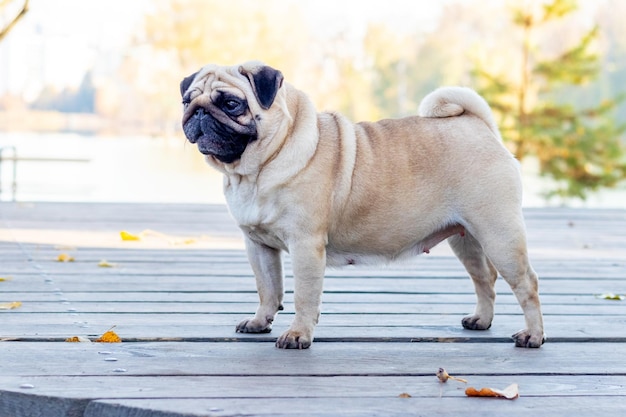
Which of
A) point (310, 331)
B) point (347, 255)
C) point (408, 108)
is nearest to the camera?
point (310, 331)

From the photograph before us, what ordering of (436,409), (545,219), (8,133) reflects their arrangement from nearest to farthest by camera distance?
(436,409)
(545,219)
(8,133)

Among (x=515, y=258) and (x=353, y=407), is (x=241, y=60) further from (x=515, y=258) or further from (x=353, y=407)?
(x=353, y=407)

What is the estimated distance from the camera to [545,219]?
761 centimetres

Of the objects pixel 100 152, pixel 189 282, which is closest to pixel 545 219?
pixel 189 282

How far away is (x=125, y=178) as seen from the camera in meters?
20.2

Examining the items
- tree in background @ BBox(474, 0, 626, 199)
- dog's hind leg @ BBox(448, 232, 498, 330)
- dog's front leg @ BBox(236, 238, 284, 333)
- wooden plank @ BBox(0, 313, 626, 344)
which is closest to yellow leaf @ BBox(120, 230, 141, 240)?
wooden plank @ BBox(0, 313, 626, 344)

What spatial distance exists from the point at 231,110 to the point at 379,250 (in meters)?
0.81

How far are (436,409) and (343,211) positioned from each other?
1.04 metres

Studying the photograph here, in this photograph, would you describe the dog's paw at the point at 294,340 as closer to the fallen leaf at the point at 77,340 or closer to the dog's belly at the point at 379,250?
Answer: the dog's belly at the point at 379,250

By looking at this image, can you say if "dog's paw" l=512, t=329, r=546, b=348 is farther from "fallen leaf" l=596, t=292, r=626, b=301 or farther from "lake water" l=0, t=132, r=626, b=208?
"lake water" l=0, t=132, r=626, b=208

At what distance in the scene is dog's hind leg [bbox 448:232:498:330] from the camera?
3373 millimetres

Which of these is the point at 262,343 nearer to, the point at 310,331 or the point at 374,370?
the point at 310,331

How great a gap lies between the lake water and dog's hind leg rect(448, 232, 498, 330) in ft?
25.3

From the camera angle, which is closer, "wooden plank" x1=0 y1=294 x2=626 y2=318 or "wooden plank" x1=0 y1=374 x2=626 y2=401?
"wooden plank" x1=0 y1=374 x2=626 y2=401
